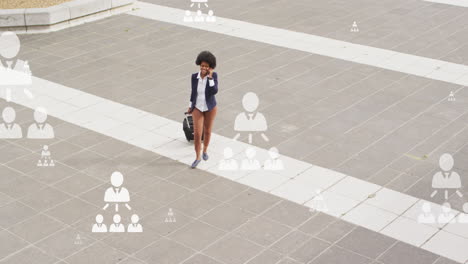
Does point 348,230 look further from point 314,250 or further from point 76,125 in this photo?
point 76,125

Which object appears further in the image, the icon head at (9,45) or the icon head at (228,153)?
the icon head at (9,45)

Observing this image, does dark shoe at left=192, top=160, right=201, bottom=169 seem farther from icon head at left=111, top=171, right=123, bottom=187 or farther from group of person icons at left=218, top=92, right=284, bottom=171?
icon head at left=111, top=171, right=123, bottom=187

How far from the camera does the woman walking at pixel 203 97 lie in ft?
33.3

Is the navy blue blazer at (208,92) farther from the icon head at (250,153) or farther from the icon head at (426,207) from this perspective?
the icon head at (426,207)

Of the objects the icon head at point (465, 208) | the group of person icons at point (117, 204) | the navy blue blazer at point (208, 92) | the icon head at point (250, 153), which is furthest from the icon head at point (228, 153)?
the icon head at point (465, 208)

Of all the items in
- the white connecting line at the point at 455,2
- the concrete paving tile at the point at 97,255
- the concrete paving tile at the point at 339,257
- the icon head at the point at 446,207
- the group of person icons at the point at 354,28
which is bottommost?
the concrete paving tile at the point at 97,255

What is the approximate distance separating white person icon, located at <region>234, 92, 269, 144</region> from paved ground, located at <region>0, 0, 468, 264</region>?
6.8 inches

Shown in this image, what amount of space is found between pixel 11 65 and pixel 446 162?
903 cm

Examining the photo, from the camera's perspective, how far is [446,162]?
10.7 metres

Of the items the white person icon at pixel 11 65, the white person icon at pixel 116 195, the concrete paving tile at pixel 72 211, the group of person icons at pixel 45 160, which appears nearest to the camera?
the concrete paving tile at pixel 72 211

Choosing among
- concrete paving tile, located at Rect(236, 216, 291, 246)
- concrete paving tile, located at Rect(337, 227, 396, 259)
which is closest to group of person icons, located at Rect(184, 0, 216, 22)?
concrete paving tile, located at Rect(236, 216, 291, 246)

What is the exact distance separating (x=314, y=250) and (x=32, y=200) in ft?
12.9

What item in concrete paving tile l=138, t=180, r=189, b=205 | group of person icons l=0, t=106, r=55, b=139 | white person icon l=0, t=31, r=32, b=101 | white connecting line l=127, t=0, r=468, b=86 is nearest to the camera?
concrete paving tile l=138, t=180, r=189, b=205

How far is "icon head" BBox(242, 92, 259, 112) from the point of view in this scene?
1273 centimetres
